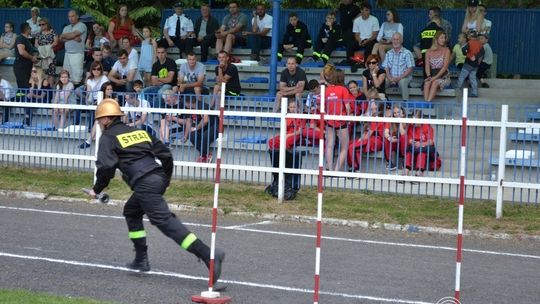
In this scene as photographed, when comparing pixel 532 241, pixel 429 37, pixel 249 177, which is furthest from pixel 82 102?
pixel 532 241

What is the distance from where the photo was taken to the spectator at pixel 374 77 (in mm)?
20016

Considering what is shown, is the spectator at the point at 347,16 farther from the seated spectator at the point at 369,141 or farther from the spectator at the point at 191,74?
the seated spectator at the point at 369,141

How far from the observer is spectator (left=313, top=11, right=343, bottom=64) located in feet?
77.0

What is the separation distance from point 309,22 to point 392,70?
5.74 metres

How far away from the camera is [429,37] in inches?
861

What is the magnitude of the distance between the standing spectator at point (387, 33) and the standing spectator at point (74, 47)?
267 inches

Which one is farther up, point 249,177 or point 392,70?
point 392,70

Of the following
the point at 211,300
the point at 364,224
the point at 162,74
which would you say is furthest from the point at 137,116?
the point at 211,300

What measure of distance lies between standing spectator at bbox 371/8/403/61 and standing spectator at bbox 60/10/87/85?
6793 mm

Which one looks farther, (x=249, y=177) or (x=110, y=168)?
(x=249, y=177)

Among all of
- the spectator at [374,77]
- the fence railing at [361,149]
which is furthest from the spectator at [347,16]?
the fence railing at [361,149]

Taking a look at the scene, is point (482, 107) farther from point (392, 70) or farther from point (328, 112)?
point (392, 70)

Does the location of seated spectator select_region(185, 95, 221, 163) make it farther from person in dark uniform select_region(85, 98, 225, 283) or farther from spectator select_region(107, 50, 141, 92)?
person in dark uniform select_region(85, 98, 225, 283)

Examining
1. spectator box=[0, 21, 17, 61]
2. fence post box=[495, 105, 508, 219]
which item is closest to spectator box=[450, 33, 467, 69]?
fence post box=[495, 105, 508, 219]
